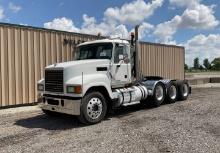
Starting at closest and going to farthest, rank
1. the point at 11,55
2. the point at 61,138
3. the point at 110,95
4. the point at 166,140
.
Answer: the point at 166,140 < the point at 61,138 < the point at 110,95 < the point at 11,55

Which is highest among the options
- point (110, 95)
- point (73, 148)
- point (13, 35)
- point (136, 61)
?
point (13, 35)

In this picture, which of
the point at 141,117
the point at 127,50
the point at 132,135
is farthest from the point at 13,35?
the point at 132,135

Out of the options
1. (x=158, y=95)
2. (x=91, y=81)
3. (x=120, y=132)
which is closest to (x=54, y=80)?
(x=91, y=81)

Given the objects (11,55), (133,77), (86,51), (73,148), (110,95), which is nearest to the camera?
(73,148)

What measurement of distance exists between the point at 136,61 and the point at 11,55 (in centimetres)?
517

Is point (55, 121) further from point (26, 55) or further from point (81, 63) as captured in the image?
point (26, 55)

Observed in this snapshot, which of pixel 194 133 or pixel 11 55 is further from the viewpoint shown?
pixel 11 55

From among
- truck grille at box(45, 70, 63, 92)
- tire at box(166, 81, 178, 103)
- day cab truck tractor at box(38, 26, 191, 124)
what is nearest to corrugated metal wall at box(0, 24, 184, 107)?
day cab truck tractor at box(38, 26, 191, 124)

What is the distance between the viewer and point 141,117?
33.6 ft

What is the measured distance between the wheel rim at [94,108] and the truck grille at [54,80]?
3.17 feet

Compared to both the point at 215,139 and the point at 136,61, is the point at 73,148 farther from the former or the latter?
the point at 136,61

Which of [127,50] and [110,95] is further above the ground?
[127,50]

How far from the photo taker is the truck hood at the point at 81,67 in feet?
29.7

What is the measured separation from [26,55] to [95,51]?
416 cm
